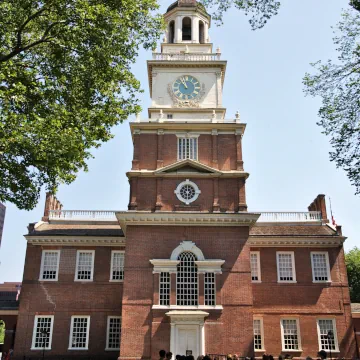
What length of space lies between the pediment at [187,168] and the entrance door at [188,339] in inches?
347

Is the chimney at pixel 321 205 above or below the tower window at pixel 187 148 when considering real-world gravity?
below

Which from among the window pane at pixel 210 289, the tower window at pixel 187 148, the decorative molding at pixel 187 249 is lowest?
the window pane at pixel 210 289

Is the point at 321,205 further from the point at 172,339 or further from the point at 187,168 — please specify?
the point at 172,339

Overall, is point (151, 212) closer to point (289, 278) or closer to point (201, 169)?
point (201, 169)

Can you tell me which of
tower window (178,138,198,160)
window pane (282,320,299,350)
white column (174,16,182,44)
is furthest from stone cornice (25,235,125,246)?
white column (174,16,182,44)

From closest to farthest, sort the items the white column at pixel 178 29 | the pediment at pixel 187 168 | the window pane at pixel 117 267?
the pediment at pixel 187 168
the window pane at pixel 117 267
the white column at pixel 178 29

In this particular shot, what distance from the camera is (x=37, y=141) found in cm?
1659

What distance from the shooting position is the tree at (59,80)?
16156 millimetres

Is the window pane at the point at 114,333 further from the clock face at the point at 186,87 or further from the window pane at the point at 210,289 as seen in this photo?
the clock face at the point at 186,87

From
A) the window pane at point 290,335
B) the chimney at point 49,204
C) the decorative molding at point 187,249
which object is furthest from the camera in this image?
the chimney at point 49,204

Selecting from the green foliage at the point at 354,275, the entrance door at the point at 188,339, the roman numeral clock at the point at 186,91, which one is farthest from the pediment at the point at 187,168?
the green foliage at the point at 354,275

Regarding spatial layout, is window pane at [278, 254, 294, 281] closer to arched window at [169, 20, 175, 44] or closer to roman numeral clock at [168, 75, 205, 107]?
roman numeral clock at [168, 75, 205, 107]

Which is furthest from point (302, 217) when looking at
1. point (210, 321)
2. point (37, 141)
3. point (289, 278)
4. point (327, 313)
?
point (37, 141)

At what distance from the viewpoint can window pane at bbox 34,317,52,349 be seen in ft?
95.2
